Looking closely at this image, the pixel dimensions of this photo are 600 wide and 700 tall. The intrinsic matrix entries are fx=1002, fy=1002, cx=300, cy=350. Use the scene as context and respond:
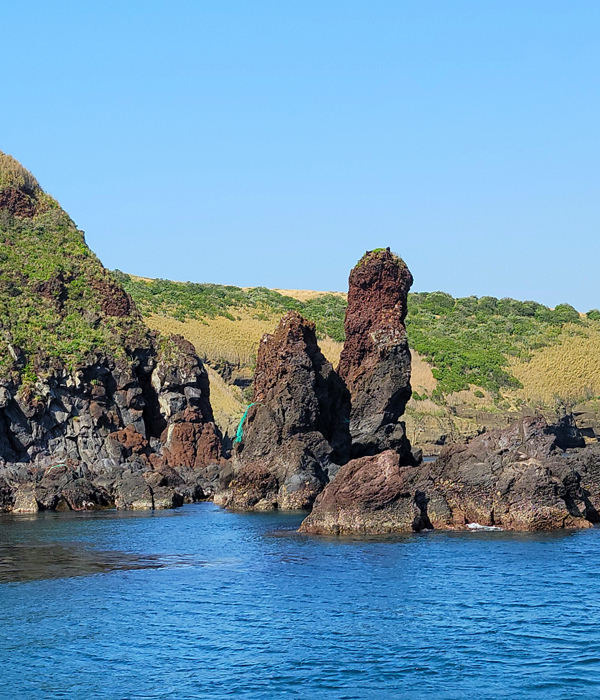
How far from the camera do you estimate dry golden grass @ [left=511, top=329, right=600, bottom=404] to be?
555 ft

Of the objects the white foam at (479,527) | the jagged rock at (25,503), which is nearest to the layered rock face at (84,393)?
the jagged rock at (25,503)

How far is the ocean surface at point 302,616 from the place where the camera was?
26.8m

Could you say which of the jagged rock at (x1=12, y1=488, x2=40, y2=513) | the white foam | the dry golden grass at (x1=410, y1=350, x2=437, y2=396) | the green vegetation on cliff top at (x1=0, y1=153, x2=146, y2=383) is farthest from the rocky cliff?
the dry golden grass at (x1=410, y1=350, x2=437, y2=396)

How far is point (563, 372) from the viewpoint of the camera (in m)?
179

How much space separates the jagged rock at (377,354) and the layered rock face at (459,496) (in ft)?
102

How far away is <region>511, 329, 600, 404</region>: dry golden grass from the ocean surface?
12284 cm

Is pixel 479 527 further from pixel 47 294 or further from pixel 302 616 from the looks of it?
pixel 47 294

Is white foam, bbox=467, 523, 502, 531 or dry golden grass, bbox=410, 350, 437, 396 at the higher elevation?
dry golden grass, bbox=410, 350, 437, 396

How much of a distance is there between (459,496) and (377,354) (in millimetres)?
39200

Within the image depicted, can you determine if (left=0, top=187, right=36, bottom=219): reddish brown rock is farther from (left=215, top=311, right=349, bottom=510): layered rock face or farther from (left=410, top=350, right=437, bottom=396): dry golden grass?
(left=410, top=350, right=437, bottom=396): dry golden grass

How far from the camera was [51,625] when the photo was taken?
109ft

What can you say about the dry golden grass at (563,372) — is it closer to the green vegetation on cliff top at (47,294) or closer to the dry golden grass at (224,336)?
the dry golden grass at (224,336)

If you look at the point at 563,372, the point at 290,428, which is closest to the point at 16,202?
the point at 290,428

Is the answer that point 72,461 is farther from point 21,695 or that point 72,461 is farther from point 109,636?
point 21,695
